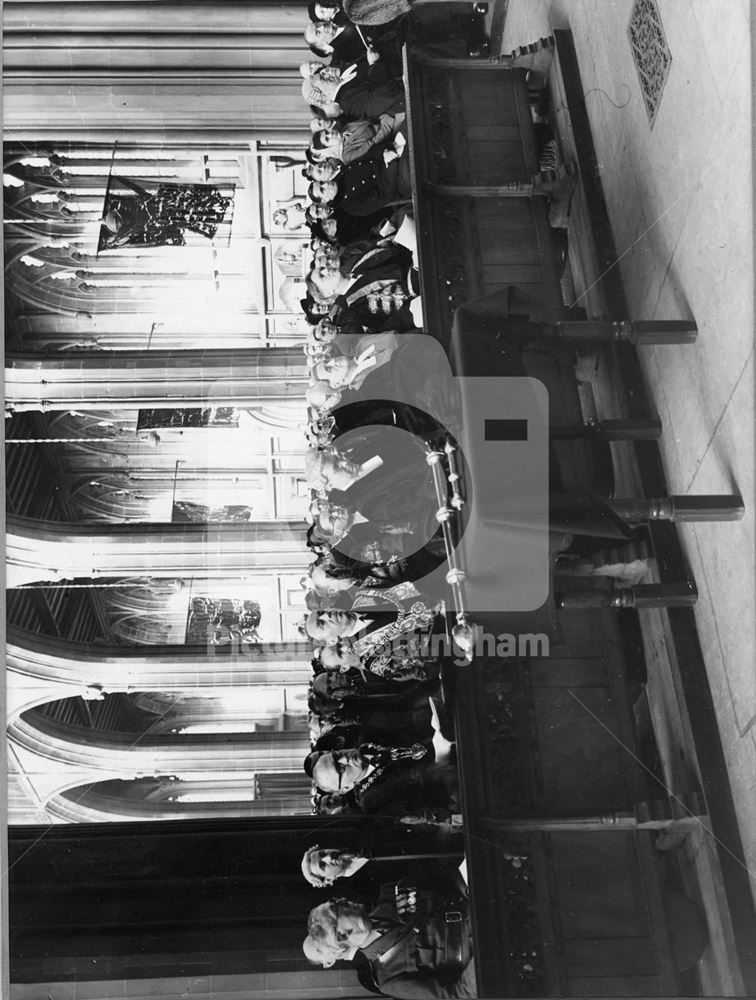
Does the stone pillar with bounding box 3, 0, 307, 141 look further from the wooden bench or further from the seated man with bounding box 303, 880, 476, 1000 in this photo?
the seated man with bounding box 303, 880, 476, 1000

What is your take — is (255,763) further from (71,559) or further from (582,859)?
(582,859)

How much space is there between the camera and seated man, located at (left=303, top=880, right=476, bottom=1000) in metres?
3.58

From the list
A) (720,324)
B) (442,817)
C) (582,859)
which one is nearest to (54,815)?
(442,817)

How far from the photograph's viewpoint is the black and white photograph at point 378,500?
11.0 ft

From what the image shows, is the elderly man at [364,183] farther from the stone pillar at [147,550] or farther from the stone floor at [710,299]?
the stone pillar at [147,550]

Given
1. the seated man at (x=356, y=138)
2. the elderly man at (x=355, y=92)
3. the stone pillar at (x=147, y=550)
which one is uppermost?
the elderly man at (x=355, y=92)

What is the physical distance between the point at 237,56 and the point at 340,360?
193 cm

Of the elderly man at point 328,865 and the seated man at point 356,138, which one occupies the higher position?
the seated man at point 356,138

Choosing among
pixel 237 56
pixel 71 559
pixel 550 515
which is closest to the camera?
pixel 550 515

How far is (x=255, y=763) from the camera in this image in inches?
174

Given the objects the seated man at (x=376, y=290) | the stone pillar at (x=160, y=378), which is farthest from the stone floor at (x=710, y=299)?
the stone pillar at (x=160, y=378)

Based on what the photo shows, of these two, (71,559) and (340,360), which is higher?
(340,360)

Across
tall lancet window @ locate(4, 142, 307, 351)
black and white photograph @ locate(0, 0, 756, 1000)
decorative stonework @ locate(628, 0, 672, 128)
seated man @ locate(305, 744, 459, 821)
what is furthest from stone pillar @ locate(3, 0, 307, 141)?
seated man @ locate(305, 744, 459, 821)

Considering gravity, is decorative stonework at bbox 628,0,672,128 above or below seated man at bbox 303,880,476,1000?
above
